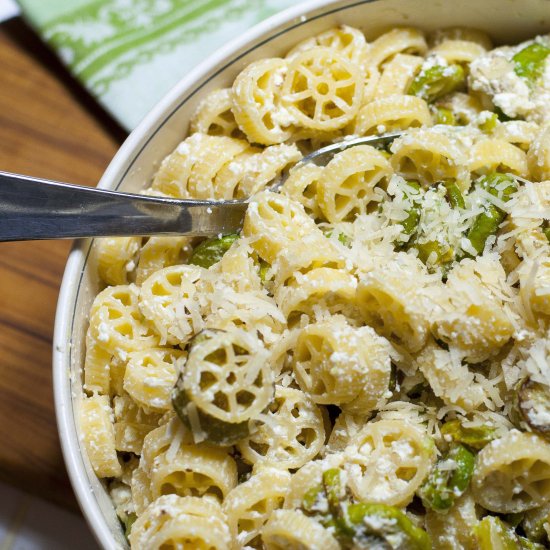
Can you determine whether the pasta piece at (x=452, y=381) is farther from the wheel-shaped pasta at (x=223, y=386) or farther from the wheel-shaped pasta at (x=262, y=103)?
the wheel-shaped pasta at (x=262, y=103)

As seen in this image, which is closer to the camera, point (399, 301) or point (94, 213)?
point (399, 301)

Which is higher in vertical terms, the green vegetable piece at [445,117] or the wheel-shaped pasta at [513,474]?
the green vegetable piece at [445,117]

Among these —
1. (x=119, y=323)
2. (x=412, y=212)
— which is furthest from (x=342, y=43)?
(x=119, y=323)

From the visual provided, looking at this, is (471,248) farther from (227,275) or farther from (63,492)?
(63,492)

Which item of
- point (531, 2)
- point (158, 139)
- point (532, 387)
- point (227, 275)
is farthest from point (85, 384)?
point (531, 2)

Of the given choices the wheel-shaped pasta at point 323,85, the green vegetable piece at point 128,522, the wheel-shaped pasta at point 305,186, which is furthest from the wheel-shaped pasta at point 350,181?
the green vegetable piece at point 128,522

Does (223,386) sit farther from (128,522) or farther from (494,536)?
(494,536)
